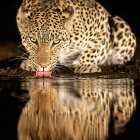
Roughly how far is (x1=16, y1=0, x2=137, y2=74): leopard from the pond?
681 mm

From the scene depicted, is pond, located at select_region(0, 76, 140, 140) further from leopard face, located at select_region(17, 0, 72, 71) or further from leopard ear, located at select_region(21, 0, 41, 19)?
leopard ear, located at select_region(21, 0, 41, 19)

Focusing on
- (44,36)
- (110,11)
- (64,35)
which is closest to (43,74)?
(44,36)

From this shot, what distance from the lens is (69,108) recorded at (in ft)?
27.5

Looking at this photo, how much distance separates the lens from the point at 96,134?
23.0 feet

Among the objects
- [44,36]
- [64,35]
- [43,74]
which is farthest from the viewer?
[64,35]

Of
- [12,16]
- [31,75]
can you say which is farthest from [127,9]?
[31,75]

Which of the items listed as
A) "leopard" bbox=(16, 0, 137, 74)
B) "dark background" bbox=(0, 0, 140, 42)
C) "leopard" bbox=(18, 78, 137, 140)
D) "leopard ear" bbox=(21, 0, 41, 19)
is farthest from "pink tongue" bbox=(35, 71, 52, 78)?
"dark background" bbox=(0, 0, 140, 42)

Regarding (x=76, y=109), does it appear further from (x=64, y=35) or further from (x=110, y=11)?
(x=110, y=11)

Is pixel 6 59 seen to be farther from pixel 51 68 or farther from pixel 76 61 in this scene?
pixel 51 68

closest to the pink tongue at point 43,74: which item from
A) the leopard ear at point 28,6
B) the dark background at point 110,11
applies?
the leopard ear at point 28,6

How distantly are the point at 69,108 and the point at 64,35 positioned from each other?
13.0 feet

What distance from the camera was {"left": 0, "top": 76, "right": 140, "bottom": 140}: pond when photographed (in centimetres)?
697

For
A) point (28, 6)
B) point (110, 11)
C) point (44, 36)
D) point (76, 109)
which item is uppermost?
point (28, 6)

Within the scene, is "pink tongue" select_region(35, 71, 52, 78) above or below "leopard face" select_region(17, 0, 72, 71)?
below
